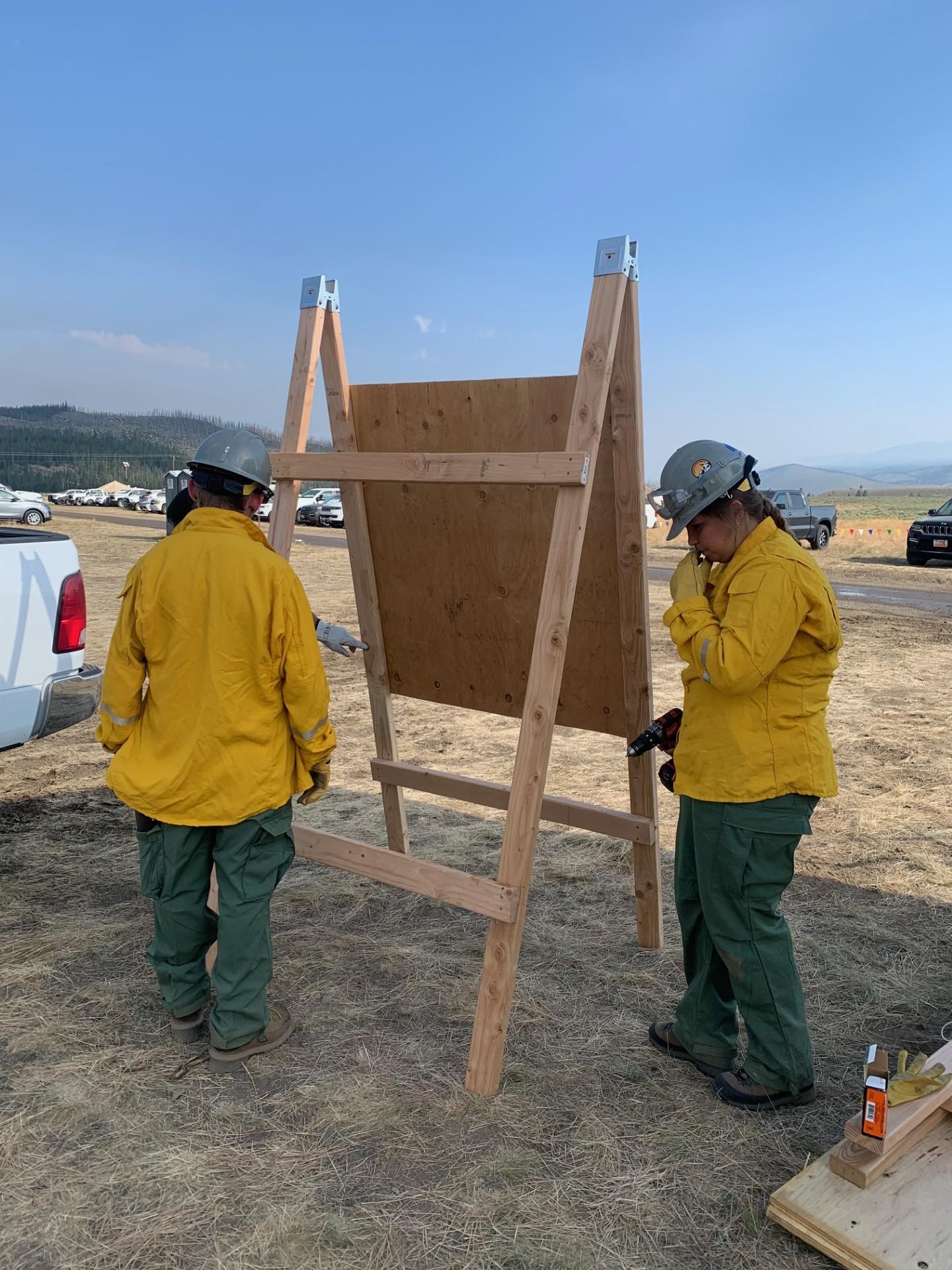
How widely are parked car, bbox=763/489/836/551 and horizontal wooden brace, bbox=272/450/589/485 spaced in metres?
23.2

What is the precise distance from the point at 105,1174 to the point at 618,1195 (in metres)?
1.43

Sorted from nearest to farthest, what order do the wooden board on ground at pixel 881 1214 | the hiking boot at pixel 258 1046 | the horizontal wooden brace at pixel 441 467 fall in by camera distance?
the wooden board on ground at pixel 881 1214
the horizontal wooden brace at pixel 441 467
the hiking boot at pixel 258 1046

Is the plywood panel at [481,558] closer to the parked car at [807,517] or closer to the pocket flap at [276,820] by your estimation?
the pocket flap at [276,820]

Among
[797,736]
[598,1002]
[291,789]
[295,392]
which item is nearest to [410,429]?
[295,392]

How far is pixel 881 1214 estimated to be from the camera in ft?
7.80

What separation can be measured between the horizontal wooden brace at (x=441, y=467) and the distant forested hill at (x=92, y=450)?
84.2 metres

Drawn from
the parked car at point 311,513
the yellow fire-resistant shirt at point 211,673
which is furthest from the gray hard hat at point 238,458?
the parked car at point 311,513

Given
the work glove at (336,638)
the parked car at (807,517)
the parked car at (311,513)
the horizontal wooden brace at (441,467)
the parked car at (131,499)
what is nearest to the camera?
the horizontal wooden brace at (441,467)

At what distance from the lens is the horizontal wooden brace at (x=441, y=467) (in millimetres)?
3021

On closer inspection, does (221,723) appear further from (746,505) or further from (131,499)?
(131,499)

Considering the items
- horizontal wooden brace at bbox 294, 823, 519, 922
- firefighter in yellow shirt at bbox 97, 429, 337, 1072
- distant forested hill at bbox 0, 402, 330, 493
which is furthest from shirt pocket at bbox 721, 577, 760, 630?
distant forested hill at bbox 0, 402, 330, 493

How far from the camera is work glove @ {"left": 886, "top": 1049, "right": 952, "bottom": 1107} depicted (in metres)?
2.65

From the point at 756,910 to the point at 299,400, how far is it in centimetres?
254

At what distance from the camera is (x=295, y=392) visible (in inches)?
149
